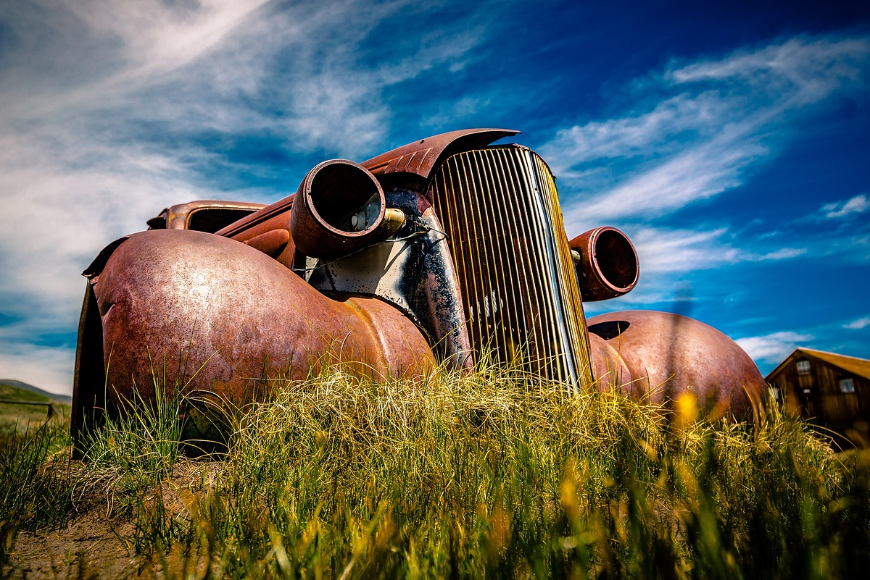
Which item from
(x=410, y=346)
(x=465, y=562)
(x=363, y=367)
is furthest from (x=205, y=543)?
(x=410, y=346)

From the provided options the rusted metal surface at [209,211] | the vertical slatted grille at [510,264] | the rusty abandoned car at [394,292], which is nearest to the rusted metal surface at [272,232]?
the rusty abandoned car at [394,292]

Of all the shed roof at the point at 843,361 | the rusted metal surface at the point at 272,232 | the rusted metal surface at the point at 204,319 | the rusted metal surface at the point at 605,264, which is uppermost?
the rusted metal surface at the point at 272,232

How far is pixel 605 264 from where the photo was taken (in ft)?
14.3

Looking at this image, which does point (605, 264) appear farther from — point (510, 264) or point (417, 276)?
point (417, 276)

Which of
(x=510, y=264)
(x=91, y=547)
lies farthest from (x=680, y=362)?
(x=91, y=547)

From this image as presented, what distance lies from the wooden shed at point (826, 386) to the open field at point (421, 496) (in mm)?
1631

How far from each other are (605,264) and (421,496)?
3.08 meters

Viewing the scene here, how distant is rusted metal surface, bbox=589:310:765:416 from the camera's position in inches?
149

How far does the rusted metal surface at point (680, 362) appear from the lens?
3.78 meters

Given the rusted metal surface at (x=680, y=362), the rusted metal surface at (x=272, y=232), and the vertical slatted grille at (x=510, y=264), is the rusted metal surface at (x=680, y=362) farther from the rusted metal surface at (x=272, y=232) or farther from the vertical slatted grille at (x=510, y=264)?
the rusted metal surface at (x=272, y=232)

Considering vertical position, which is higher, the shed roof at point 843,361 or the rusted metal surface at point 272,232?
the rusted metal surface at point 272,232

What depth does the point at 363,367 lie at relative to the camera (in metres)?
2.72

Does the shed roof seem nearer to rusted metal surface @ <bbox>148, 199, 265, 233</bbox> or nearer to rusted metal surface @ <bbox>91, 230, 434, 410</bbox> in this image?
rusted metal surface @ <bbox>91, 230, 434, 410</bbox>

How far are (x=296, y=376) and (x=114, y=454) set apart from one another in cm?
72
